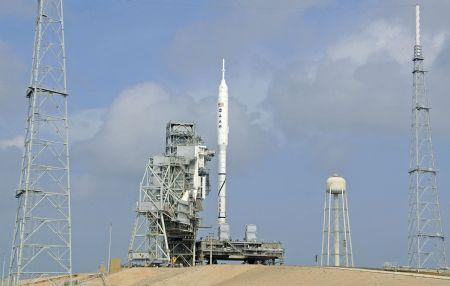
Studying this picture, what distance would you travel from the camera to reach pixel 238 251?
304 ft

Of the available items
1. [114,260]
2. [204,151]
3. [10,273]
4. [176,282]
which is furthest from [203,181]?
[10,273]

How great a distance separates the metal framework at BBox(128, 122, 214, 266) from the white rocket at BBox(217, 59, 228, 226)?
2.06 meters

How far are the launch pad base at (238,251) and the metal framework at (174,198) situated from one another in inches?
58.0

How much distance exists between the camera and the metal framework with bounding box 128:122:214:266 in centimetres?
8612

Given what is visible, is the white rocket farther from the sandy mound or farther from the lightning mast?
the sandy mound

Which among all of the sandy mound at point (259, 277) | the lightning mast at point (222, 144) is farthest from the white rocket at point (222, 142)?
the sandy mound at point (259, 277)

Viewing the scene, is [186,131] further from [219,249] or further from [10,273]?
[10,273]

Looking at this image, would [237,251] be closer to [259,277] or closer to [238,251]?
[238,251]

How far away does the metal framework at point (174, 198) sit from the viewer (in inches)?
3391

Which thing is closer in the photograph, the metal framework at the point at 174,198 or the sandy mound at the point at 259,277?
the sandy mound at the point at 259,277

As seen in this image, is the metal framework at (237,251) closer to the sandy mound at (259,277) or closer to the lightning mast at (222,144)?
the lightning mast at (222,144)

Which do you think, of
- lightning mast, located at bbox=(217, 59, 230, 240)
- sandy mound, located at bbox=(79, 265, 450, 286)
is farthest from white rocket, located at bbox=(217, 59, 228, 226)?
sandy mound, located at bbox=(79, 265, 450, 286)

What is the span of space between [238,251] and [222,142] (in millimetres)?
14441

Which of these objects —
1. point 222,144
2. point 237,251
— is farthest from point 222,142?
point 237,251
